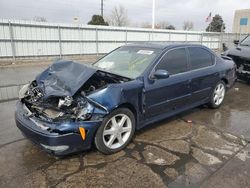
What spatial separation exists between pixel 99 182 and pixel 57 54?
45.1 ft

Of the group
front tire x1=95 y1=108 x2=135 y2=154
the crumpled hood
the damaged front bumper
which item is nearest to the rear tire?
front tire x1=95 y1=108 x2=135 y2=154

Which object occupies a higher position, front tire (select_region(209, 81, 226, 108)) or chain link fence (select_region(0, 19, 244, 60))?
chain link fence (select_region(0, 19, 244, 60))

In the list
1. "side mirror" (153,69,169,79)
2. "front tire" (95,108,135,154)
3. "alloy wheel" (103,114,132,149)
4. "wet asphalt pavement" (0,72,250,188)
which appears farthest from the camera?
"side mirror" (153,69,169,79)

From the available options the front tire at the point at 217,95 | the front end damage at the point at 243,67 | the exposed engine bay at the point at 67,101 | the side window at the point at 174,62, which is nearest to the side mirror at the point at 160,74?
the side window at the point at 174,62

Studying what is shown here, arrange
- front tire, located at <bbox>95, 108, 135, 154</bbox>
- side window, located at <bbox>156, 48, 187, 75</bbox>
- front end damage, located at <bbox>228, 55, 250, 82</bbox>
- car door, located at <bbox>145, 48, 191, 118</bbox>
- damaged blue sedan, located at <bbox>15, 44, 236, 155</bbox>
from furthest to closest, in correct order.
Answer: front end damage, located at <bbox>228, 55, 250, 82</bbox> → side window, located at <bbox>156, 48, 187, 75</bbox> → car door, located at <bbox>145, 48, 191, 118</bbox> → front tire, located at <bbox>95, 108, 135, 154</bbox> → damaged blue sedan, located at <bbox>15, 44, 236, 155</bbox>

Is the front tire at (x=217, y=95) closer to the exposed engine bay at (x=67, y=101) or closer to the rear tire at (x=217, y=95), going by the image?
the rear tire at (x=217, y=95)

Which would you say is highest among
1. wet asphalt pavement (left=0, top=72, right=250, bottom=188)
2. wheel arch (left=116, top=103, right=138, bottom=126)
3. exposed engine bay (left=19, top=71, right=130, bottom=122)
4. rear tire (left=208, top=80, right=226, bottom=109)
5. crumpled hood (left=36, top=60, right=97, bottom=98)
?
crumpled hood (left=36, top=60, right=97, bottom=98)

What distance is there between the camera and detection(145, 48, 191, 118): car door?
3862mm

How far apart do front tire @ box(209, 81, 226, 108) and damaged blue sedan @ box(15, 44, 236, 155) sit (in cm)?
65

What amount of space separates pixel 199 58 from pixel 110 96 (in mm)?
2623

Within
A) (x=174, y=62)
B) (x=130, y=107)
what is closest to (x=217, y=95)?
(x=174, y=62)

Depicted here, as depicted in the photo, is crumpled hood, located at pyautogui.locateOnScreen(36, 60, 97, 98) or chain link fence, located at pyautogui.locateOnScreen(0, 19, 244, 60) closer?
crumpled hood, located at pyautogui.locateOnScreen(36, 60, 97, 98)

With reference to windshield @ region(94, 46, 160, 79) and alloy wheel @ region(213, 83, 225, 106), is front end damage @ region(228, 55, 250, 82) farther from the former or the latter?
windshield @ region(94, 46, 160, 79)

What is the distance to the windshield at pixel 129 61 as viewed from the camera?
13.1 feet
